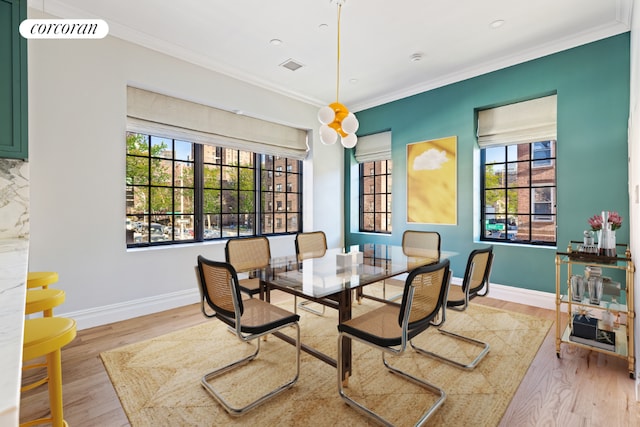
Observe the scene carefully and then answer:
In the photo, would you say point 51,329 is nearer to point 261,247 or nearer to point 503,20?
point 261,247

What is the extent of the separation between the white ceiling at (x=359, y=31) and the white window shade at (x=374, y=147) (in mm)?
1101

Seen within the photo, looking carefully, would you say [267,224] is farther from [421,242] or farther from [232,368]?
[232,368]

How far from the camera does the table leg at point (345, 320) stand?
201 cm

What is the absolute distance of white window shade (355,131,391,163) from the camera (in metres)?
5.11

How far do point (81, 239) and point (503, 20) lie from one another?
4.56 meters

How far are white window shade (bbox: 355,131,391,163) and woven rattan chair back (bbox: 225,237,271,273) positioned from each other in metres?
2.89

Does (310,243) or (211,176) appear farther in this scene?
(211,176)

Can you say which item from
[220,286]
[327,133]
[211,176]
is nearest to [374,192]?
[211,176]

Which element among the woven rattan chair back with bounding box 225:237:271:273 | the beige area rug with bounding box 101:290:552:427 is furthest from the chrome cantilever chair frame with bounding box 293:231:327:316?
the beige area rug with bounding box 101:290:552:427

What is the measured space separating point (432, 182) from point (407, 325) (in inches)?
127

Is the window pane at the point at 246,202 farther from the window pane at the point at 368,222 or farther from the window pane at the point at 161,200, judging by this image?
the window pane at the point at 368,222

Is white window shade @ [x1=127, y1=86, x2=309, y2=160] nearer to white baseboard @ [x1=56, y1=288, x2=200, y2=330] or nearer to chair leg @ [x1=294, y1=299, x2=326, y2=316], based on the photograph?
white baseboard @ [x1=56, y1=288, x2=200, y2=330]

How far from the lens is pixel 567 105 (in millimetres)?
3361

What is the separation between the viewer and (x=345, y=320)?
204 centimetres
